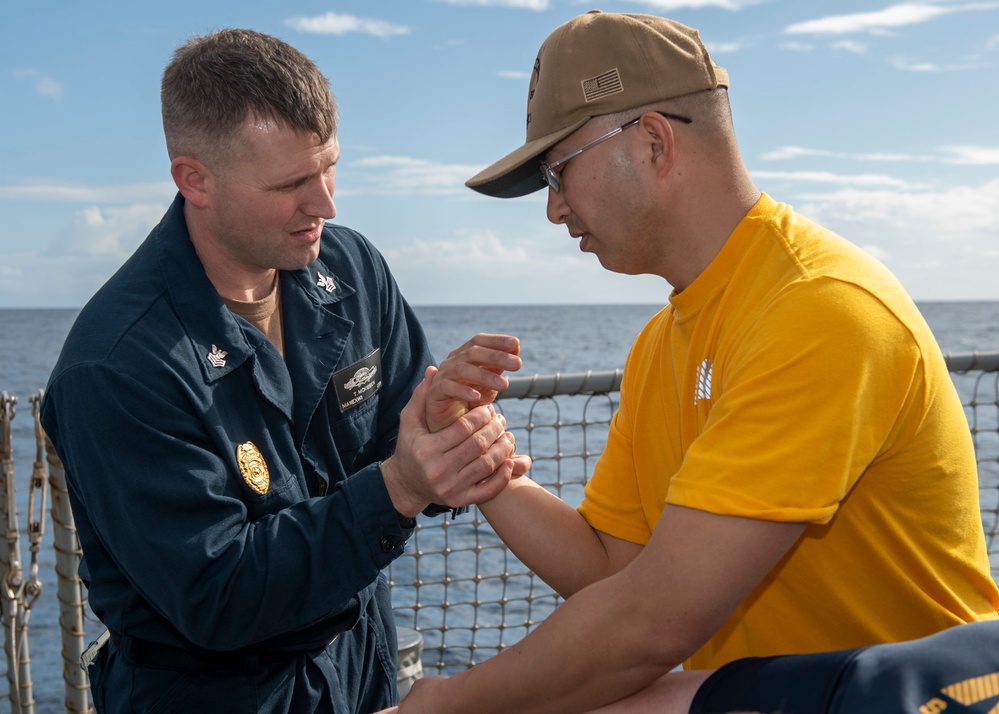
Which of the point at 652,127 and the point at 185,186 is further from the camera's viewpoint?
the point at 185,186

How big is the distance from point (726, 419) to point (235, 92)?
4.36 ft

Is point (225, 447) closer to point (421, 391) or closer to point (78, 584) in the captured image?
point (421, 391)

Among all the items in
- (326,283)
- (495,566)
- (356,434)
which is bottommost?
(495,566)

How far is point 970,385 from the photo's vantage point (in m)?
18.4

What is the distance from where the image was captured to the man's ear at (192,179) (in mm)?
2316

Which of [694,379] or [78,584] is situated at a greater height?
[694,379]

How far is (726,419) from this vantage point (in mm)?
1642

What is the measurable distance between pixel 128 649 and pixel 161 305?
2.58ft

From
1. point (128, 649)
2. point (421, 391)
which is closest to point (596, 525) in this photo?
point (421, 391)

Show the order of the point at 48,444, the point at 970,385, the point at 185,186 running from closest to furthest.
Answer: the point at 185,186 < the point at 48,444 < the point at 970,385

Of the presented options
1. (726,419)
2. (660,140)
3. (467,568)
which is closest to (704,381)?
(726,419)

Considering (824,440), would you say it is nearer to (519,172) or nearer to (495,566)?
(519,172)

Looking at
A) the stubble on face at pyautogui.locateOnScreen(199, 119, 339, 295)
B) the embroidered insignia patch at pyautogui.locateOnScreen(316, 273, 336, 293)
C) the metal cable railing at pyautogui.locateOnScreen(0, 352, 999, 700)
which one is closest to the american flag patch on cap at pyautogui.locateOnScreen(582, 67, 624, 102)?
the stubble on face at pyautogui.locateOnScreen(199, 119, 339, 295)

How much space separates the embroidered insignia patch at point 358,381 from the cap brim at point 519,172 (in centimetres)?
56
